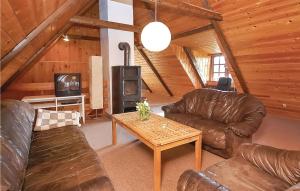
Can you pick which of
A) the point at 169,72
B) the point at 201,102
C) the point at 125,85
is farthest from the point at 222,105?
the point at 169,72

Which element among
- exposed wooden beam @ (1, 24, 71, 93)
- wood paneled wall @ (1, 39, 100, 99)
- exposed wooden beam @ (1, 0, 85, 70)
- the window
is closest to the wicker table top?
exposed wooden beam @ (1, 0, 85, 70)

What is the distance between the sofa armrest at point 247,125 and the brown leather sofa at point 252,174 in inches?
28.6

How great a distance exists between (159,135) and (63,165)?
3.41 ft

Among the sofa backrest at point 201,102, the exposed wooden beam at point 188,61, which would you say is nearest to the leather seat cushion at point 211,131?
the sofa backrest at point 201,102

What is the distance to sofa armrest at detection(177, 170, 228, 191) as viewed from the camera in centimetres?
120

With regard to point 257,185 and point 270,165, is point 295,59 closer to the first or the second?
point 270,165

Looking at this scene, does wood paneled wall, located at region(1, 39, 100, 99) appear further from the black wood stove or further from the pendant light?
the pendant light

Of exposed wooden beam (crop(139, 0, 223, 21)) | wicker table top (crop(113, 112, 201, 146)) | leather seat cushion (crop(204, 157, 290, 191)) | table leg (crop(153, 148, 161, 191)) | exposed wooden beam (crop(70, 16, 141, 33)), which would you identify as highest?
exposed wooden beam (crop(139, 0, 223, 21))

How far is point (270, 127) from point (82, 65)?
17.1ft

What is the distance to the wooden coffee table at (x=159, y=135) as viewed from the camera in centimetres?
201

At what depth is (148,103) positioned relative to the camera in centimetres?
426

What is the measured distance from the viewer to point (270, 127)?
14.0 feet

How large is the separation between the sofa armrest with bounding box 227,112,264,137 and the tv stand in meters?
3.49

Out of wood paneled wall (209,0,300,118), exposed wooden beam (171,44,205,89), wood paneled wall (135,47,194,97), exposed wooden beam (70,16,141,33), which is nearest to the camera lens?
wood paneled wall (209,0,300,118)
